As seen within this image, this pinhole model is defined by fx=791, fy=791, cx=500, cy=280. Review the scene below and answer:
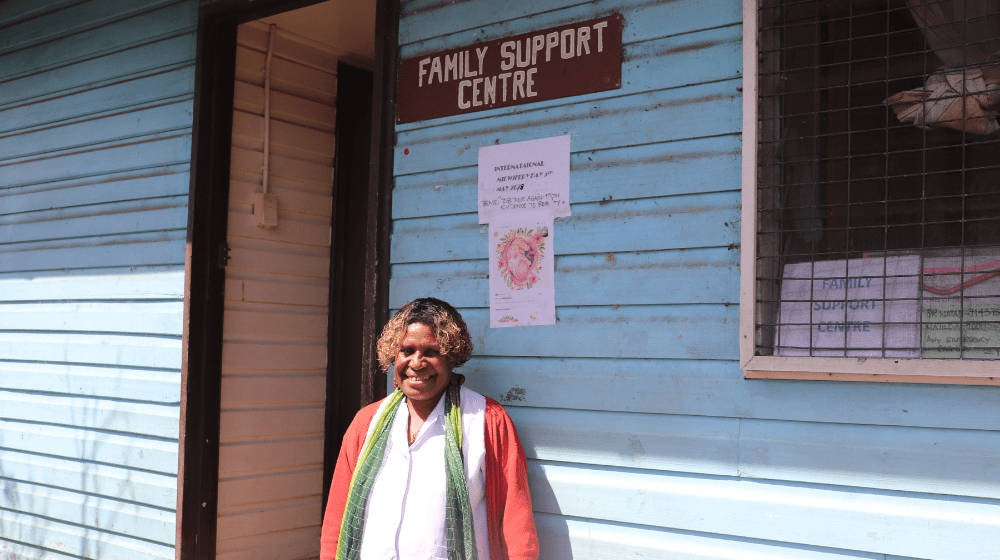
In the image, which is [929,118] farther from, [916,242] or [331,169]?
[331,169]

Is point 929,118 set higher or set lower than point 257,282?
higher

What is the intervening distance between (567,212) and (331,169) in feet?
7.70

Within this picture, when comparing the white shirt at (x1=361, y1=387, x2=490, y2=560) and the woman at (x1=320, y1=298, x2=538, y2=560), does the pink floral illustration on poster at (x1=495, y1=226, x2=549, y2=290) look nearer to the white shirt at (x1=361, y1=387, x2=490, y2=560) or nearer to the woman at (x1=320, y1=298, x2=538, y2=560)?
the woman at (x1=320, y1=298, x2=538, y2=560)

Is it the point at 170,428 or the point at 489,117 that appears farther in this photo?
the point at 170,428

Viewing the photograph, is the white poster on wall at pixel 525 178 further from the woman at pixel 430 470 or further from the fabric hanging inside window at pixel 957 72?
the fabric hanging inside window at pixel 957 72

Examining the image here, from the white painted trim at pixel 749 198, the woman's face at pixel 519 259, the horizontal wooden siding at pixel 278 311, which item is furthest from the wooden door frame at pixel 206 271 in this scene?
the white painted trim at pixel 749 198

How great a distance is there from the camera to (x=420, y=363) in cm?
270

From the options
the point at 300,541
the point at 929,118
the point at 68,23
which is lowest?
the point at 300,541

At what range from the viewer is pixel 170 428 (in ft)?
13.3

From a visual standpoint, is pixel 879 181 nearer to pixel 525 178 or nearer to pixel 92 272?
pixel 525 178

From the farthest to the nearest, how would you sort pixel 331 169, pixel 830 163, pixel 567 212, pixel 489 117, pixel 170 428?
pixel 331 169, pixel 170 428, pixel 489 117, pixel 567 212, pixel 830 163

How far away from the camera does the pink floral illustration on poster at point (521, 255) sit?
298cm

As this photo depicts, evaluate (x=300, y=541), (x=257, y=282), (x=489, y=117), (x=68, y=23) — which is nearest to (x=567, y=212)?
(x=489, y=117)

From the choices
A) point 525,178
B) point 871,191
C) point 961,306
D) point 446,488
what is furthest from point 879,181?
point 446,488
